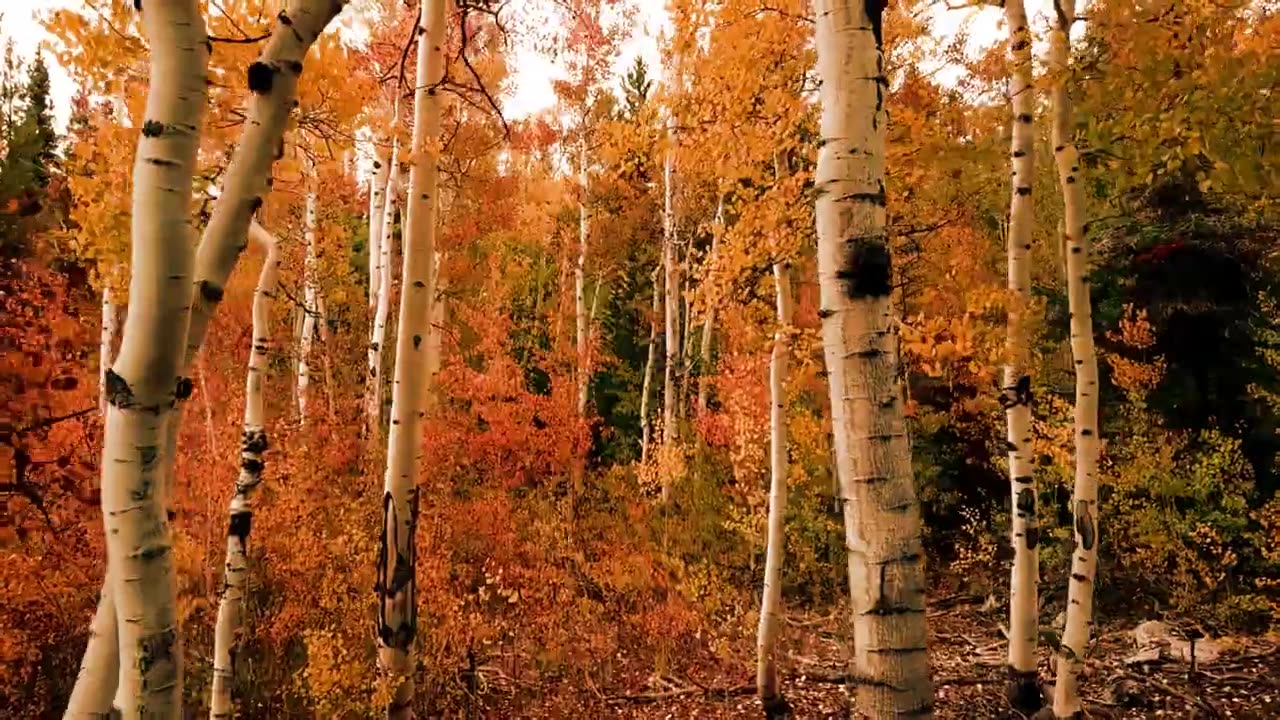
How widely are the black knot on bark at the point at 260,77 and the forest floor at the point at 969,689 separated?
661 cm

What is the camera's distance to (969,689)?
6980 millimetres

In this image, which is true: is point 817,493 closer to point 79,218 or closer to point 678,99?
point 678,99

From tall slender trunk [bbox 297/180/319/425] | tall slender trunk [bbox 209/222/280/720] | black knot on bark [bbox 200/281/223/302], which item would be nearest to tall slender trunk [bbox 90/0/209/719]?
black knot on bark [bbox 200/281/223/302]

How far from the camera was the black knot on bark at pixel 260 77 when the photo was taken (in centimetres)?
191

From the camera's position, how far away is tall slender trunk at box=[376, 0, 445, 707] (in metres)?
3.83

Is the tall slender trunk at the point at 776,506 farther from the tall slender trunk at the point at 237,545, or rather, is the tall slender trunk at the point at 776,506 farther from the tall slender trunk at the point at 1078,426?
the tall slender trunk at the point at 237,545

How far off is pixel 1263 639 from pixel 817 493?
215 inches

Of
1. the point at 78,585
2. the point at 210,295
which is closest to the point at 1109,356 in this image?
the point at 210,295

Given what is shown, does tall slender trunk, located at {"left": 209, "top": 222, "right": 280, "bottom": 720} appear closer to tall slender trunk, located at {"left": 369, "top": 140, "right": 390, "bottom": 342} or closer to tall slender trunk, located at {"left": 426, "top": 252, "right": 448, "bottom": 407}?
tall slender trunk, located at {"left": 426, "top": 252, "right": 448, "bottom": 407}

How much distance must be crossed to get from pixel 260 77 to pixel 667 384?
10888mm

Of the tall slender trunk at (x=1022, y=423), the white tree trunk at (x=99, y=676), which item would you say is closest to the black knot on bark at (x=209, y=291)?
the white tree trunk at (x=99, y=676)

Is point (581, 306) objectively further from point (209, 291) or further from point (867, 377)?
point (867, 377)

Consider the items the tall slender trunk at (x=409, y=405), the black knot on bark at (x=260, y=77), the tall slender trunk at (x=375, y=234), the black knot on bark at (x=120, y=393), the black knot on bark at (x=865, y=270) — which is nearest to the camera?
the black knot on bark at (x=120, y=393)

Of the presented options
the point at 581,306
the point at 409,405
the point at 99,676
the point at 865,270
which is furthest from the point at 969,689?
the point at 581,306
